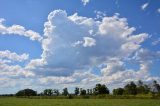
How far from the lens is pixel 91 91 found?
19700 centimetres

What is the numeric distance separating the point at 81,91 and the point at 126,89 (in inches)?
1151

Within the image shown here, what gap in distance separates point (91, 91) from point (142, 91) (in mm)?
40896

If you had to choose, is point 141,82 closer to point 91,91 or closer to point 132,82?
point 132,82

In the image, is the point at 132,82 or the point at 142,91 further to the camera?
the point at 132,82

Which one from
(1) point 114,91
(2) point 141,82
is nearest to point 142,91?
(2) point 141,82

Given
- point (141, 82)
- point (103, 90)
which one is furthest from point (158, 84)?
point (103, 90)

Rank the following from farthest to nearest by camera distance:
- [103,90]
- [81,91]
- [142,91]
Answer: [81,91], [103,90], [142,91]

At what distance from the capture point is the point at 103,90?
595ft

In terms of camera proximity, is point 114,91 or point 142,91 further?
point 114,91

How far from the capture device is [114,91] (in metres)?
198

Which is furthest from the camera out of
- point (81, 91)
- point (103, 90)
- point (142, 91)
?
point (81, 91)

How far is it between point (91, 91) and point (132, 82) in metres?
28.4

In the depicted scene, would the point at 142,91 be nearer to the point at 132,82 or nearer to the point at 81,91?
the point at 132,82

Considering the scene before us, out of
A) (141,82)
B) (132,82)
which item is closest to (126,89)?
(132,82)
